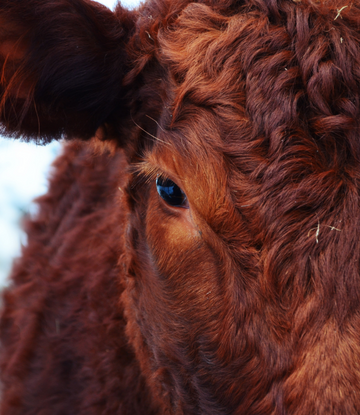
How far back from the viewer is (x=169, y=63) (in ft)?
6.79

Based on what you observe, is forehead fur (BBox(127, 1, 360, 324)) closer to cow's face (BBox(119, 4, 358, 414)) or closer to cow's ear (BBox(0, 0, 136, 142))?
cow's face (BBox(119, 4, 358, 414))

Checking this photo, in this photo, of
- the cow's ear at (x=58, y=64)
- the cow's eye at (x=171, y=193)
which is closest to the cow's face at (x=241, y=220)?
the cow's eye at (x=171, y=193)

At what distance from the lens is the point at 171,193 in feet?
6.60

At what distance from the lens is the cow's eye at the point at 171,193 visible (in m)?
1.98

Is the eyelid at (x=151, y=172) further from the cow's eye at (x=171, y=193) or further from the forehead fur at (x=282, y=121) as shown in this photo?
the forehead fur at (x=282, y=121)

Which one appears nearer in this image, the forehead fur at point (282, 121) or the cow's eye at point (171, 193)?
the forehead fur at point (282, 121)

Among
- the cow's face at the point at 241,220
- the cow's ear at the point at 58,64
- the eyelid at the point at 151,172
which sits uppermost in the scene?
the cow's ear at the point at 58,64

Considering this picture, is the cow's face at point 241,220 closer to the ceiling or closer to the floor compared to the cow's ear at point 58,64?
closer to the floor

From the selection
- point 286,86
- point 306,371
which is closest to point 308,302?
point 306,371

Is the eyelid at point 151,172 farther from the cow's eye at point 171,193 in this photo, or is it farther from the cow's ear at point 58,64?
the cow's ear at point 58,64

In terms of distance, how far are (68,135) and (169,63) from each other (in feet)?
2.20

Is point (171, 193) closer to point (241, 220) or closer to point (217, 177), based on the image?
point (217, 177)

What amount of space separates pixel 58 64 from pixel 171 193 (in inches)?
30.4

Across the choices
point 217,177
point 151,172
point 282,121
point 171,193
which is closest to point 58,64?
point 151,172
